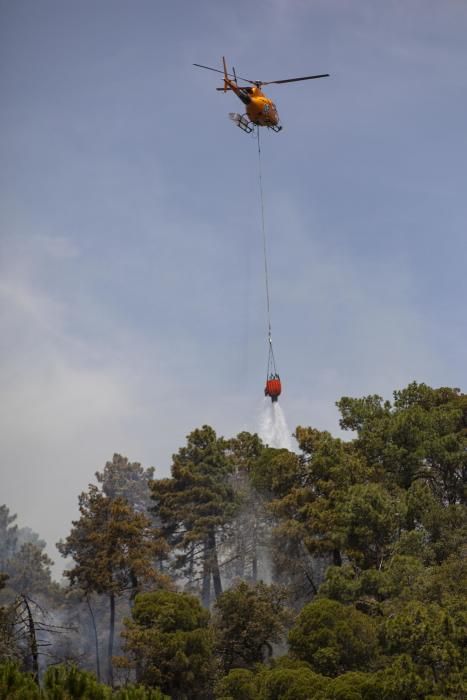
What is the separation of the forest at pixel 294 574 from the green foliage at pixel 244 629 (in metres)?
0.08

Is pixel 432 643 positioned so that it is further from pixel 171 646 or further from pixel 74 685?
A: pixel 74 685

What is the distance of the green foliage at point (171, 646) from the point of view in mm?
38750

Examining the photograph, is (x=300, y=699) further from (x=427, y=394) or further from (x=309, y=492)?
(x=427, y=394)

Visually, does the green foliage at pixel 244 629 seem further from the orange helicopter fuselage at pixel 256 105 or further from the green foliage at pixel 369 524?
the orange helicopter fuselage at pixel 256 105

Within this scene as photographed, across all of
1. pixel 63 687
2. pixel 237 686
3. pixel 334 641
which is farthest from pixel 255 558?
pixel 63 687

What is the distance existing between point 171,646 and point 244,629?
476 centimetres

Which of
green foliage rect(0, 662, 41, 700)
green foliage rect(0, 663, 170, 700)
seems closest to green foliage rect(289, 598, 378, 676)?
green foliage rect(0, 663, 170, 700)

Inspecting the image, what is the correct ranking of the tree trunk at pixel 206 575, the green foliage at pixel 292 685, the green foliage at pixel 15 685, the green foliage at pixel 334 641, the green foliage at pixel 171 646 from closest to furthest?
1. the green foliage at pixel 15 685
2. the green foliage at pixel 292 685
3. the green foliage at pixel 334 641
4. the green foliage at pixel 171 646
5. the tree trunk at pixel 206 575

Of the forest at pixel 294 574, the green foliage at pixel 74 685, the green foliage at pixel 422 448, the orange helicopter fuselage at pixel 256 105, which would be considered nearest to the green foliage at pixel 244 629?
the forest at pixel 294 574

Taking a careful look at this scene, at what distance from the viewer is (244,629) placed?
42.2 m

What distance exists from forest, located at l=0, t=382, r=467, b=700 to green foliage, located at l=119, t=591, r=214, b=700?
7cm

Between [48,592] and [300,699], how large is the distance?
2152 inches

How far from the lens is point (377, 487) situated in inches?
1850

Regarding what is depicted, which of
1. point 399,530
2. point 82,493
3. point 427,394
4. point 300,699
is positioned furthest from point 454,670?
point 82,493
